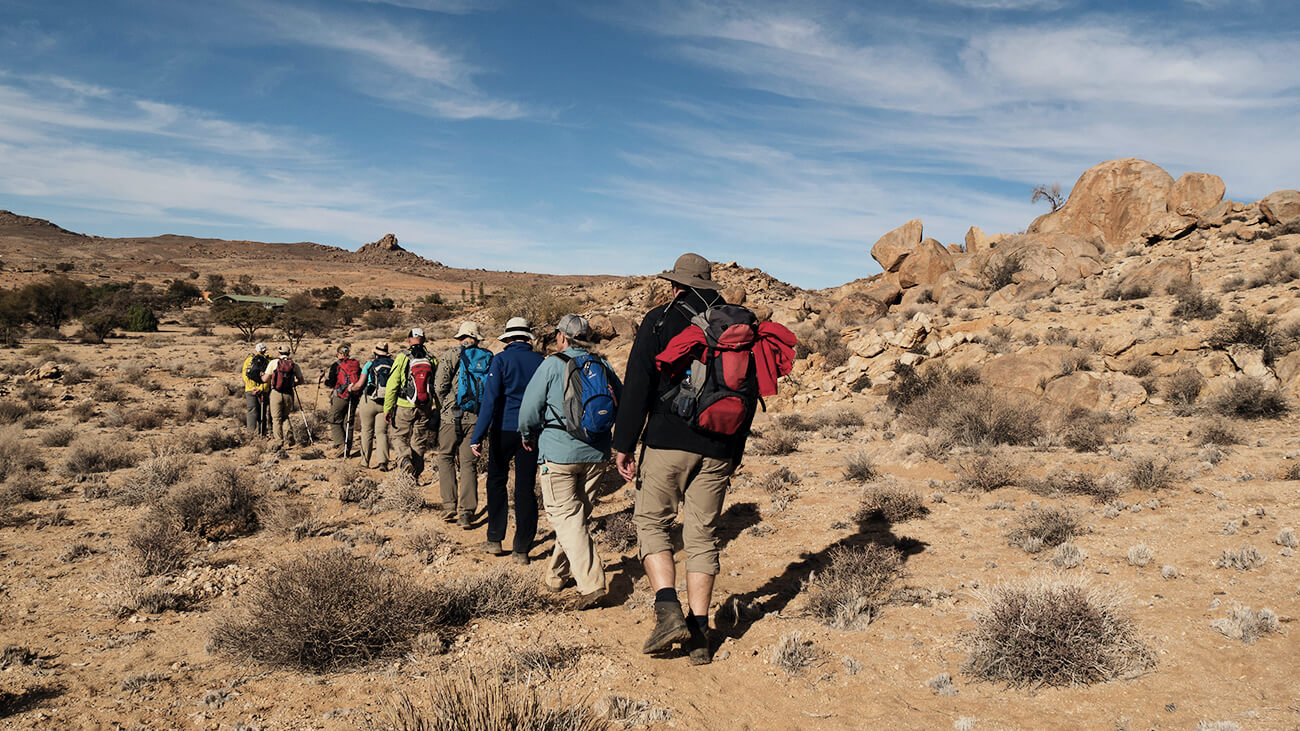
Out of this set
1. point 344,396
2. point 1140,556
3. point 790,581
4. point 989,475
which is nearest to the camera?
point 1140,556

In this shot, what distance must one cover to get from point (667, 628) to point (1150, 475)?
19.6ft

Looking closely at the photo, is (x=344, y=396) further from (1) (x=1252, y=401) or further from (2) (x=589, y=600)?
(1) (x=1252, y=401)

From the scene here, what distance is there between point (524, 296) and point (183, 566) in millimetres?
27752

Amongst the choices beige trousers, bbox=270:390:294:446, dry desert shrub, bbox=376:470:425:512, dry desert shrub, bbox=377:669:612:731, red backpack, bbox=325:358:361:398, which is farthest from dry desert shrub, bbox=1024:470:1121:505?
beige trousers, bbox=270:390:294:446

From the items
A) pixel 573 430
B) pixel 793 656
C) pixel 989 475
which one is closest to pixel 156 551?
pixel 573 430

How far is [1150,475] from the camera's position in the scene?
6.91 metres

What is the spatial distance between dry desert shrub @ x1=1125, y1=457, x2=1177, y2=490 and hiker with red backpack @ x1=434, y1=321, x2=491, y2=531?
6.82 meters

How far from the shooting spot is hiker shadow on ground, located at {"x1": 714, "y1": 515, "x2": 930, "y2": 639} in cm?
468

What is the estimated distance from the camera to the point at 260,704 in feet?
11.4

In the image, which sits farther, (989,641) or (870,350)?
(870,350)

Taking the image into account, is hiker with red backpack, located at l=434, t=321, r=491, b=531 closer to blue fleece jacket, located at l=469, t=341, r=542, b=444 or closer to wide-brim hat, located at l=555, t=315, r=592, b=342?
blue fleece jacket, located at l=469, t=341, r=542, b=444

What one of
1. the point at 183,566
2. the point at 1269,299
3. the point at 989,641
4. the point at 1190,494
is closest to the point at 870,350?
the point at 1269,299

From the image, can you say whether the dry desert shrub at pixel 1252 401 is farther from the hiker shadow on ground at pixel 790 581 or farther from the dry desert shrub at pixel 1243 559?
the hiker shadow on ground at pixel 790 581

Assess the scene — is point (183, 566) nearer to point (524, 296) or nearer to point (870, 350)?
point (870, 350)
